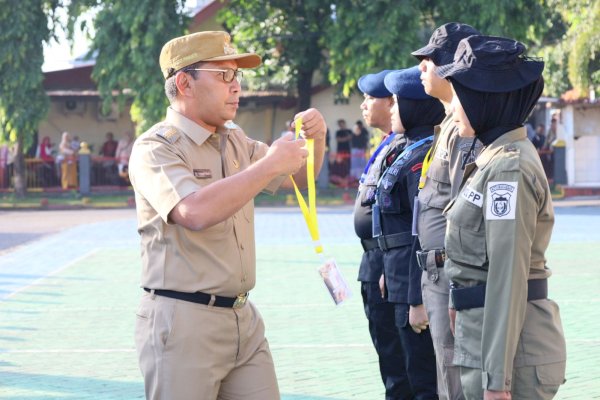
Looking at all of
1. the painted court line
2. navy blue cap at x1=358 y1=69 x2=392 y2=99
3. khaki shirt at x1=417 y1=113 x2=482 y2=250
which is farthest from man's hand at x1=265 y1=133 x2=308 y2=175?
the painted court line

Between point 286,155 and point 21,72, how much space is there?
28978 mm

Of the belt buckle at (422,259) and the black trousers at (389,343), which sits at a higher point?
the belt buckle at (422,259)

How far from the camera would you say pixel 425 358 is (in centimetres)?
605

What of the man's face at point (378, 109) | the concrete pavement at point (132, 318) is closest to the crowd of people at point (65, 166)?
the concrete pavement at point (132, 318)

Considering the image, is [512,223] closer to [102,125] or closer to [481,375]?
[481,375]

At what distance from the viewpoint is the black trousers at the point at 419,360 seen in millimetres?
6043

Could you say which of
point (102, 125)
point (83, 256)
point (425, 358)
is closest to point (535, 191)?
point (425, 358)

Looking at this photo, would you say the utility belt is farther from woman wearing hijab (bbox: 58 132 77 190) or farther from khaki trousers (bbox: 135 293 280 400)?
woman wearing hijab (bbox: 58 132 77 190)

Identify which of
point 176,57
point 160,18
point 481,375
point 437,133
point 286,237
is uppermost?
point 160,18

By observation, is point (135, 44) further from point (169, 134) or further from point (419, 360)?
point (169, 134)

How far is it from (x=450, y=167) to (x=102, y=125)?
35999 millimetres

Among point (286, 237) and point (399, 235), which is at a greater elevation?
point (399, 235)

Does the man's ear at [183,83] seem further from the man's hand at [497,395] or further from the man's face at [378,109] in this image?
the man's face at [378,109]

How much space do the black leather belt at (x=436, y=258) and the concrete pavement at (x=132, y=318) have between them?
8.07ft
